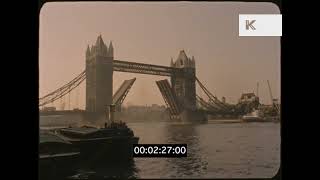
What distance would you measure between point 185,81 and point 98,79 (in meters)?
0.41

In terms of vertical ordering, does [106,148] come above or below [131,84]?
below

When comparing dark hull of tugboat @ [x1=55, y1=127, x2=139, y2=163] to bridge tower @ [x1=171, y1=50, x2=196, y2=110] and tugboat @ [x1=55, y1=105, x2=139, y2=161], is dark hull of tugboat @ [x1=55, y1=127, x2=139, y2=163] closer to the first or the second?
tugboat @ [x1=55, y1=105, x2=139, y2=161]

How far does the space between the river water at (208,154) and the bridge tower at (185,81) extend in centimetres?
12

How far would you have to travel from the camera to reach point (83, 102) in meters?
1.94

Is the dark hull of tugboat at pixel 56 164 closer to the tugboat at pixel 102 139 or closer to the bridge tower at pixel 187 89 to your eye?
the tugboat at pixel 102 139

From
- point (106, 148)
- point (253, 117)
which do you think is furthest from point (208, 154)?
point (106, 148)

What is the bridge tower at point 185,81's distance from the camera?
1.92 metres

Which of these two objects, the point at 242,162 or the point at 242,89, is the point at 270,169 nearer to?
the point at 242,162

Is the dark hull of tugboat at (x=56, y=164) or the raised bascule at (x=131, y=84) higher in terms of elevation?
the raised bascule at (x=131, y=84)

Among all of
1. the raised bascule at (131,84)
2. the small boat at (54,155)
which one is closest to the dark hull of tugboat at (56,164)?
the small boat at (54,155)

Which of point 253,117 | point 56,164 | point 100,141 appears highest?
point 253,117

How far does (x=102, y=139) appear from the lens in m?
1.95

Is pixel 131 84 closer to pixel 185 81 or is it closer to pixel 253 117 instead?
pixel 185 81
